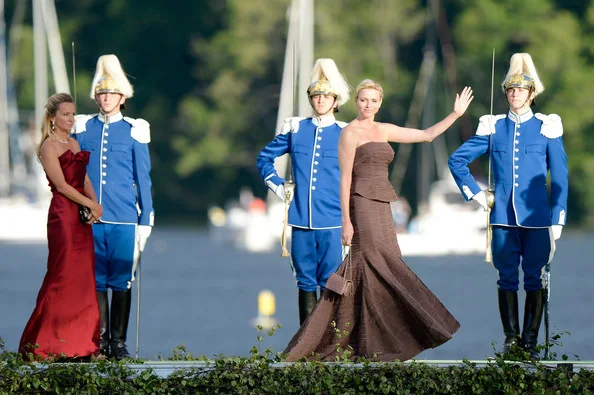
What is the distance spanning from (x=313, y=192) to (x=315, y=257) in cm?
46

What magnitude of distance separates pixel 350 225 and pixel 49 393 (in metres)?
2.23

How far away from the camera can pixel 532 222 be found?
11273 millimetres

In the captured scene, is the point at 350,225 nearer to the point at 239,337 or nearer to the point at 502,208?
the point at 502,208

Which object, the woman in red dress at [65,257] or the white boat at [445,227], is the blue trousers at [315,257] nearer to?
→ the woman in red dress at [65,257]

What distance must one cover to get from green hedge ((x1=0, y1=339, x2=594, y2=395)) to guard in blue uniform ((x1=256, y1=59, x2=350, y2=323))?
2086 mm

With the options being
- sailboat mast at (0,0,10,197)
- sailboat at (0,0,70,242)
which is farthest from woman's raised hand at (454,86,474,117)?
sailboat mast at (0,0,10,197)

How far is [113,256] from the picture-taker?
11.2 m

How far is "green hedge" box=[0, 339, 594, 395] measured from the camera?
9219 mm

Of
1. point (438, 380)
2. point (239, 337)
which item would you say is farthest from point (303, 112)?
point (438, 380)

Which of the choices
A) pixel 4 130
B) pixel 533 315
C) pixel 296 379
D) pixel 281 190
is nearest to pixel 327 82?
pixel 281 190

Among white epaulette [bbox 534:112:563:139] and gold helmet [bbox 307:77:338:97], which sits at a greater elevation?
gold helmet [bbox 307:77:338:97]

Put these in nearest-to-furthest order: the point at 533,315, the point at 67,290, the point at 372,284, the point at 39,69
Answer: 1. the point at 372,284
2. the point at 67,290
3. the point at 533,315
4. the point at 39,69

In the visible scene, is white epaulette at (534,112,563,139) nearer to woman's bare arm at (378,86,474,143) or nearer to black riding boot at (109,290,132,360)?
woman's bare arm at (378,86,474,143)

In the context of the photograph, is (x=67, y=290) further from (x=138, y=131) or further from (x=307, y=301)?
(x=307, y=301)
